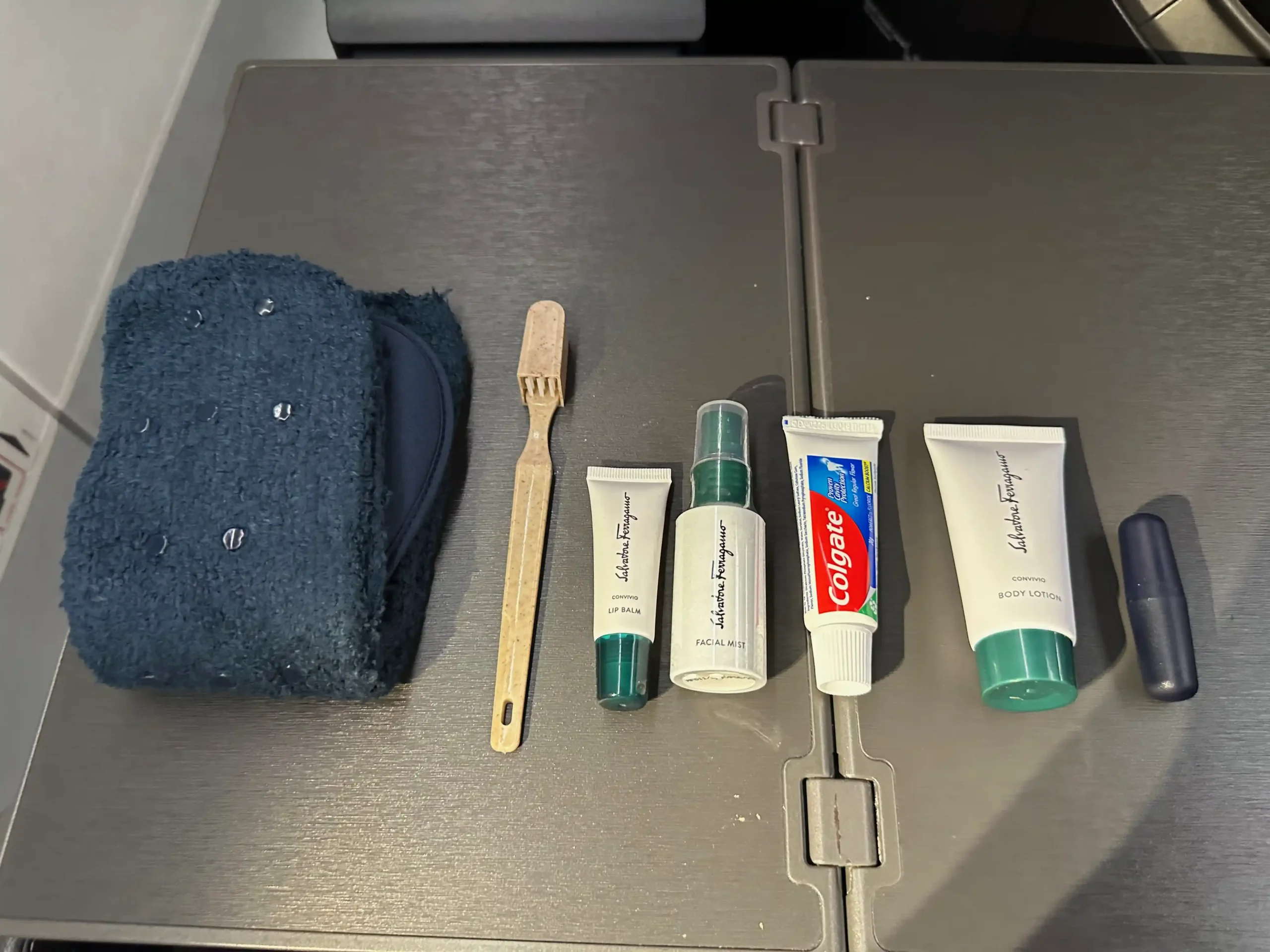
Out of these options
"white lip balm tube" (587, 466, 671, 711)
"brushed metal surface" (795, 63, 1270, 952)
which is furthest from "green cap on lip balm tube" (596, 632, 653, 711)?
"brushed metal surface" (795, 63, 1270, 952)

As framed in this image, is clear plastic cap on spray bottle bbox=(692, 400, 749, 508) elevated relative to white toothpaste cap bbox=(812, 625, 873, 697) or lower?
elevated

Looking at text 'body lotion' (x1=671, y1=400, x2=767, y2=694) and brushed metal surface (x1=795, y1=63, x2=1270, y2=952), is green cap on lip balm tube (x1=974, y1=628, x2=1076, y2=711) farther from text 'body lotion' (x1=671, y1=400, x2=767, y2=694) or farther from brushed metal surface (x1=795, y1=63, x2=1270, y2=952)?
text 'body lotion' (x1=671, y1=400, x2=767, y2=694)

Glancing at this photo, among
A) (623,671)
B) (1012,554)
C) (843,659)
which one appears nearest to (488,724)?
(623,671)

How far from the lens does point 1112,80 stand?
0.68 m

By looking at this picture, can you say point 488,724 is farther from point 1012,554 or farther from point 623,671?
point 1012,554

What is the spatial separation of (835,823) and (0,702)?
58cm

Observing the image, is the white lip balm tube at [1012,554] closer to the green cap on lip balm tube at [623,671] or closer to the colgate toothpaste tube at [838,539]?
the colgate toothpaste tube at [838,539]

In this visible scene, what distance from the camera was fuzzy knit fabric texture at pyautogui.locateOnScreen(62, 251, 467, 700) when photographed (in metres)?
0.45

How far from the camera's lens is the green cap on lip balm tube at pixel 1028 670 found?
1.49ft

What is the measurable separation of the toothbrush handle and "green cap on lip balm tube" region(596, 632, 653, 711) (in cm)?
5

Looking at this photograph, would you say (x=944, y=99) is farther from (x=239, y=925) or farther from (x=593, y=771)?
(x=239, y=925)

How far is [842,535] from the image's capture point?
0.49 meters

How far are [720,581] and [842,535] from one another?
8 cm

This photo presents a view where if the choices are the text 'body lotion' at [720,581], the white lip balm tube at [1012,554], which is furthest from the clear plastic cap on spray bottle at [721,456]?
the white lip balm tube at [1012,554]
